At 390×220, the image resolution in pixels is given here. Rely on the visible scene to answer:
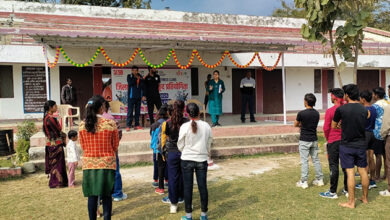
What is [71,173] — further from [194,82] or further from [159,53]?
[194,82]

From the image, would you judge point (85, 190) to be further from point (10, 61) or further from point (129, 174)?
point (10, 61)

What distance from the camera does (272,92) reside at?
669 inches

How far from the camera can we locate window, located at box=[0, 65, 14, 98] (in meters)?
12.4

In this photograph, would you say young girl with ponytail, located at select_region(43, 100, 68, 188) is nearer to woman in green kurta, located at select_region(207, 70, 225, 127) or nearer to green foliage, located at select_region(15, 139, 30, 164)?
green foliage, located at select_region(15, 139, 30, 164)

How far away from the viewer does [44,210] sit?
5164 millimetres

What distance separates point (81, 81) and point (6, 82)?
259cm

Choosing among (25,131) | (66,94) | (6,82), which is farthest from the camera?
(6,82)

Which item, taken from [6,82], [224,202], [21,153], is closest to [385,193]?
A: [224,202]

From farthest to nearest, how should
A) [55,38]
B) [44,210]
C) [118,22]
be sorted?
[118,22] < [55,38] < [44,210]

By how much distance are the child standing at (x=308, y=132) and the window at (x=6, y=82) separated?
35.3ft

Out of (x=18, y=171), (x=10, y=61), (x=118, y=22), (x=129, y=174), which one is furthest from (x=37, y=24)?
(x=129, y=174)

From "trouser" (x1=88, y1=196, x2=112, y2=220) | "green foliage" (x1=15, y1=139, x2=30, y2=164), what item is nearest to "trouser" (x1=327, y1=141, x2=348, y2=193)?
"trouser" (x1=88, y1=196, x2=112, y2=220)

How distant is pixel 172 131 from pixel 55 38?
559 centimetres

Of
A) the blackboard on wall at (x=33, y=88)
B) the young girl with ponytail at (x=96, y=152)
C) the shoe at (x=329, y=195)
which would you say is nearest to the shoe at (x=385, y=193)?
the shoe at (x=329, y=195)
